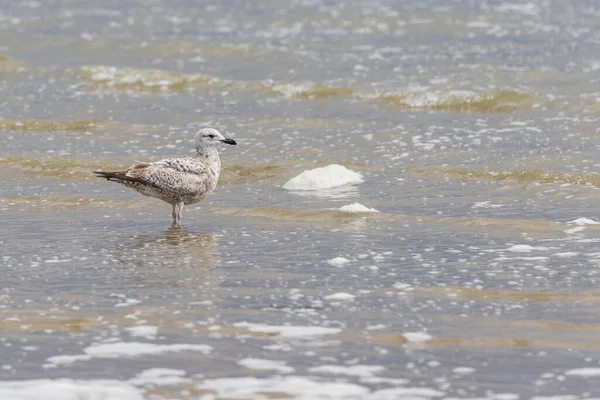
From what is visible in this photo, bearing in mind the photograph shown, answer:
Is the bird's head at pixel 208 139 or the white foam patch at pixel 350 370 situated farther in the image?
the bird's head at pixel 208 139

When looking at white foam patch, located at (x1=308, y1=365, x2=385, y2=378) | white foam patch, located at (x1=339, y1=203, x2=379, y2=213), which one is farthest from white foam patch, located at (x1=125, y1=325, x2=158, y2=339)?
white foam patch, located at (x1=339, y1=203, x2=379, y2=213)

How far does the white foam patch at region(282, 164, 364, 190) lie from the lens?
1317cm

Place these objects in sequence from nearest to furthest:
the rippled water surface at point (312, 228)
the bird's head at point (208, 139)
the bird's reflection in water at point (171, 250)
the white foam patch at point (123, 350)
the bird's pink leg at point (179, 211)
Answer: the rippled water surface at point (312, 228) < the white foam patch at point (123, 350) < the bird's reflection in water at point (171, 250) < the bird's pink leg at point (179, 211) < the bird's head at point (208, 139)

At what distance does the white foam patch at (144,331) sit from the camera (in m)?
7.44

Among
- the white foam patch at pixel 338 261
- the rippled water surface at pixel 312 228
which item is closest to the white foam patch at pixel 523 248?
the rippled water surface at pixel 312 228

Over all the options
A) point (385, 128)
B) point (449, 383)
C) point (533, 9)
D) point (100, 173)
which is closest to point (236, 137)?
point (385, 128)

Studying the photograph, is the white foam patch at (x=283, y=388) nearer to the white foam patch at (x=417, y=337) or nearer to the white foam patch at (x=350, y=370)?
the white foam patch at (x=350, y=370)

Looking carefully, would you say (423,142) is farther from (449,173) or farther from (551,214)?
(551,214)

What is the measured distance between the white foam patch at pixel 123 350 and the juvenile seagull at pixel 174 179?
3.96 m

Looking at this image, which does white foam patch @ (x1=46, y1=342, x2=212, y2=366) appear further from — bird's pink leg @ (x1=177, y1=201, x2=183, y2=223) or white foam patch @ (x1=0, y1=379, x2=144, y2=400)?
bird's pink leg @ (x1=177, y1=201, x2=183, y2=223)

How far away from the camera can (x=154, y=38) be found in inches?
1120

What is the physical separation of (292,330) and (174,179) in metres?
3.98

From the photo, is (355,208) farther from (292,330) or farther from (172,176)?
(292,330)

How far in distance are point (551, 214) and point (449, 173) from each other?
258 cm
